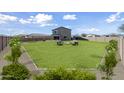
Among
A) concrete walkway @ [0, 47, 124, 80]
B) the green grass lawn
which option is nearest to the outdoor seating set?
the green grass lawn

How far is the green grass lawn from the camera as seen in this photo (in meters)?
4.09

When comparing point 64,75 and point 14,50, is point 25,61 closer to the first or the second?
point 14,50

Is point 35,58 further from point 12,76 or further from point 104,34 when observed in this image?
point 104,34

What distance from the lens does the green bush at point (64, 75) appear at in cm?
394

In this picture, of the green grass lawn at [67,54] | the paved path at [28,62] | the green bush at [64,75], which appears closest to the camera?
the green bush at [64,75]

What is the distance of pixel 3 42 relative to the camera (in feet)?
13.4

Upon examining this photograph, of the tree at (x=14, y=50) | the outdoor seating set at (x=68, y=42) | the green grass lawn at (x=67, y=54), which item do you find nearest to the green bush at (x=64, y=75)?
the green grass lawn at (x=67, y=54)

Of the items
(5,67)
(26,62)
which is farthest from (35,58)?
(5,67)

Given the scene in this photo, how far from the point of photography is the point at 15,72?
4.12 m

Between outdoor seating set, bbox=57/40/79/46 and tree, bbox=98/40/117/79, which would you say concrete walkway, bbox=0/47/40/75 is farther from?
tree, bbox=98/40/117/79

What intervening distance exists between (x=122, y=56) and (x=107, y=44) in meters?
0.24

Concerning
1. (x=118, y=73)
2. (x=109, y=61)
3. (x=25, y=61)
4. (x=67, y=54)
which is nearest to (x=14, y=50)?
(x=25, y=61)

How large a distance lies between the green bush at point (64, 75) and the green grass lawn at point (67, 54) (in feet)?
0.54

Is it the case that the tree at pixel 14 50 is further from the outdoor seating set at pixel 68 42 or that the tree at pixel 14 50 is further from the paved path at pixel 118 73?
the paved path at pixel 118 73
